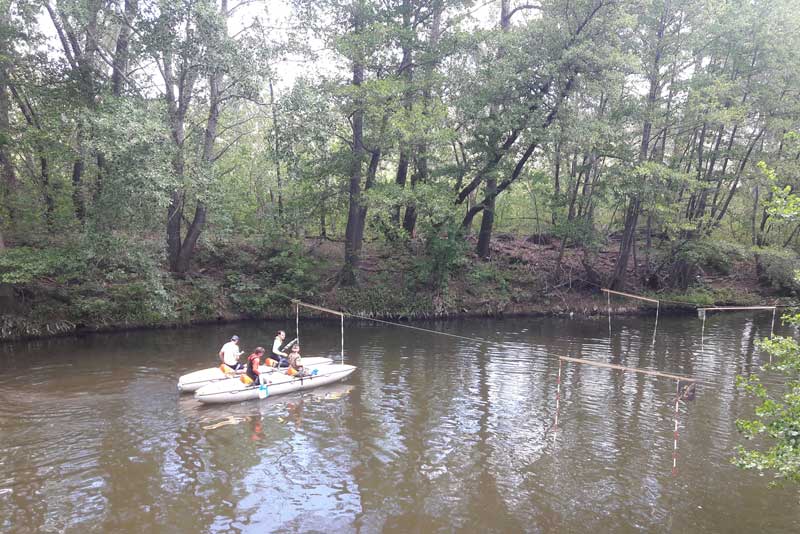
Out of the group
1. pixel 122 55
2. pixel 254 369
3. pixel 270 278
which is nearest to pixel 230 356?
pixel 254 369

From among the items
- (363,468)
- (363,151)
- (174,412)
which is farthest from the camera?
(363,151)

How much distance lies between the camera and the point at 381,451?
28.4 feet

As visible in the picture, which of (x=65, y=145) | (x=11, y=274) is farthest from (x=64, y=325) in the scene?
(x=65, y=145)

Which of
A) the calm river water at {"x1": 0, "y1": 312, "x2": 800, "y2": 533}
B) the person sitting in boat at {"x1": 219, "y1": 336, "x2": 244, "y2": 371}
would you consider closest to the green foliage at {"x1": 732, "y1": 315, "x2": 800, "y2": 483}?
the calm river water at {"x1": 0, "y1": 312, "x2": 800, "y2": 533}

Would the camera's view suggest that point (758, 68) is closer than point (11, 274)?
No

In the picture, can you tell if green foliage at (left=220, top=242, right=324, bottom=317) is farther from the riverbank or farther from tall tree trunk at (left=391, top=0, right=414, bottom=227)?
tall tree trunk at (left=391, top=0, right=414, bottom=227)

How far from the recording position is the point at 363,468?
8.05 metres

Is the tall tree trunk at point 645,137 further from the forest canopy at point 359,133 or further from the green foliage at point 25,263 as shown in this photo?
the green foliage at point 25,263

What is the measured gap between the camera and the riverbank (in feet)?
52.1

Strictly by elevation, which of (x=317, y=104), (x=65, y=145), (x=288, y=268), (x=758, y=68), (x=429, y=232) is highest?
(x=758, y=68)

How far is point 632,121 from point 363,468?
19.4 metres

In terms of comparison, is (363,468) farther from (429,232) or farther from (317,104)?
(429,232)

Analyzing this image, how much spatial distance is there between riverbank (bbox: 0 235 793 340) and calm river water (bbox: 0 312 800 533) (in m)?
2.04

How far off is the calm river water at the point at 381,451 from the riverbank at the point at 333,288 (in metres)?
2.04
